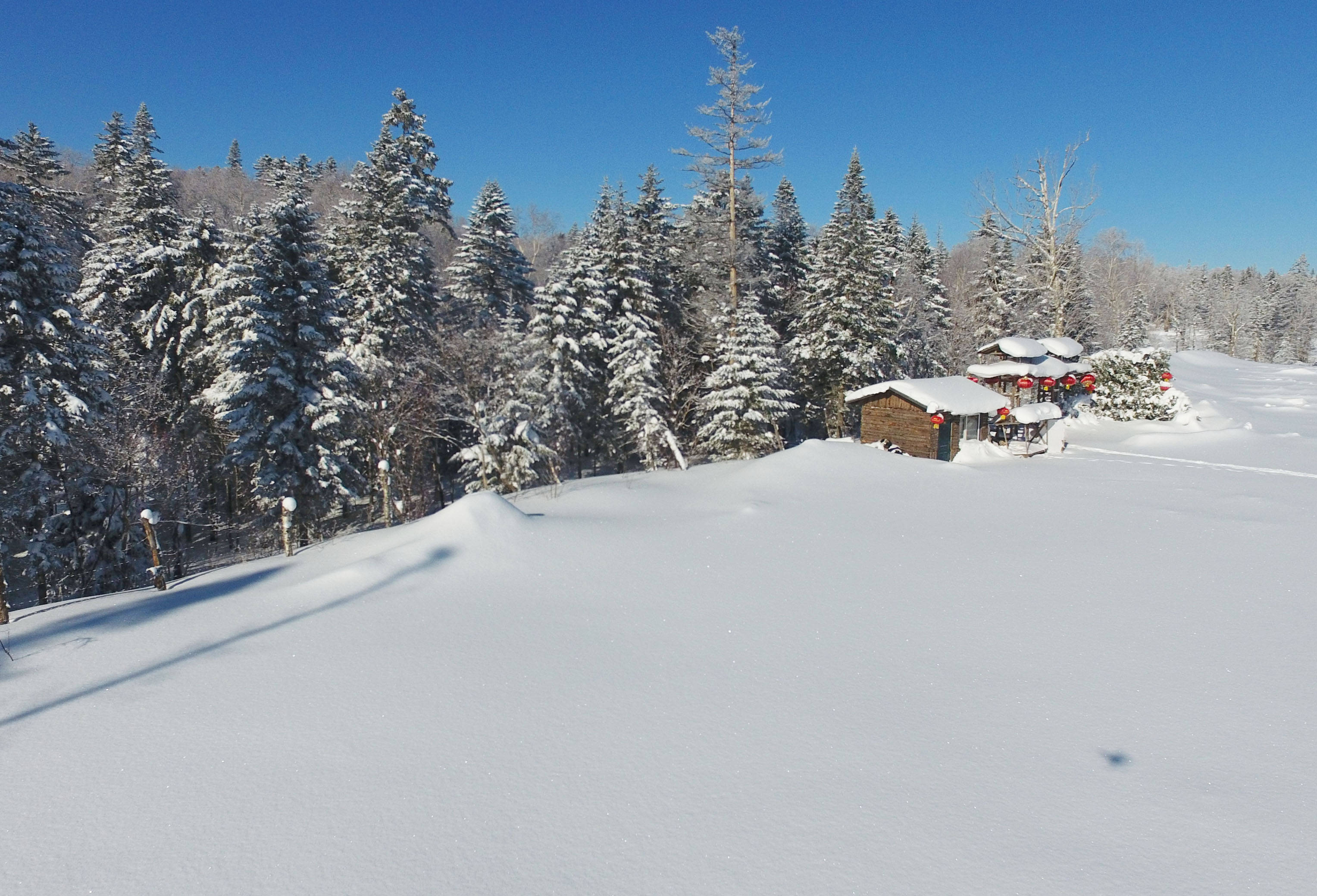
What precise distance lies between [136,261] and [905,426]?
1078 inches

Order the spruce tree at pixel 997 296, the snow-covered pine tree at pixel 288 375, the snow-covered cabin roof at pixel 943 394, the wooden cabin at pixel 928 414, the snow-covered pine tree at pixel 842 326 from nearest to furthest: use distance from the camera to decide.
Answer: the snow-covered pine tree at pixel 288 375, the snow-covered cabin roof at pixel 943 394, the wooden cabin at pixel 928 414, the snow-covered pine tree at pixel 842 326, the spruce tree at pixel 997 296

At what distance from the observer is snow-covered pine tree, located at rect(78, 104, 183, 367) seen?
20953 mm

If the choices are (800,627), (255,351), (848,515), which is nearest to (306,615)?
(800,627)

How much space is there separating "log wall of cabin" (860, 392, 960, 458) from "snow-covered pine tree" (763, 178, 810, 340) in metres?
8.32

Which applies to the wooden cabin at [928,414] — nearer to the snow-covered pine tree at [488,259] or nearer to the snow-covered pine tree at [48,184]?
the snow-covered pine tree at [488,259]

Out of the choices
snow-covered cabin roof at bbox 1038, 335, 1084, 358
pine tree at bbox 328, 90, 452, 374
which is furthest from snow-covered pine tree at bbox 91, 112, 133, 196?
snow-covered cabin roof at bbox 1038, 335, 1084, 358

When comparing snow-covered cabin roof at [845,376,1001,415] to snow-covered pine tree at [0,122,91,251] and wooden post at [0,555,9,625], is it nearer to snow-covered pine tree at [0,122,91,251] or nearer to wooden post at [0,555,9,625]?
wooden post at [0,555,9,625]

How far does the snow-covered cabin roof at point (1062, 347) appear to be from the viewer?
2673 centimetres

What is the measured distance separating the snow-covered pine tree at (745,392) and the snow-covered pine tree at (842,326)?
18.1 feet

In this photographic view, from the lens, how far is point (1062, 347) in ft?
88.2

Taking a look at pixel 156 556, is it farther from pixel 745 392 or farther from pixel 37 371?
pixel 745 392

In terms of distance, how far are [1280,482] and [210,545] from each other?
108 feet

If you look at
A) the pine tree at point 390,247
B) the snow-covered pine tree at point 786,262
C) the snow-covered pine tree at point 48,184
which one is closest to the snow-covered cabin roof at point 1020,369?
the snow-covered pine tree at point 786,262

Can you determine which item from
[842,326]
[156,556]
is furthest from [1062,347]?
[156,556]
